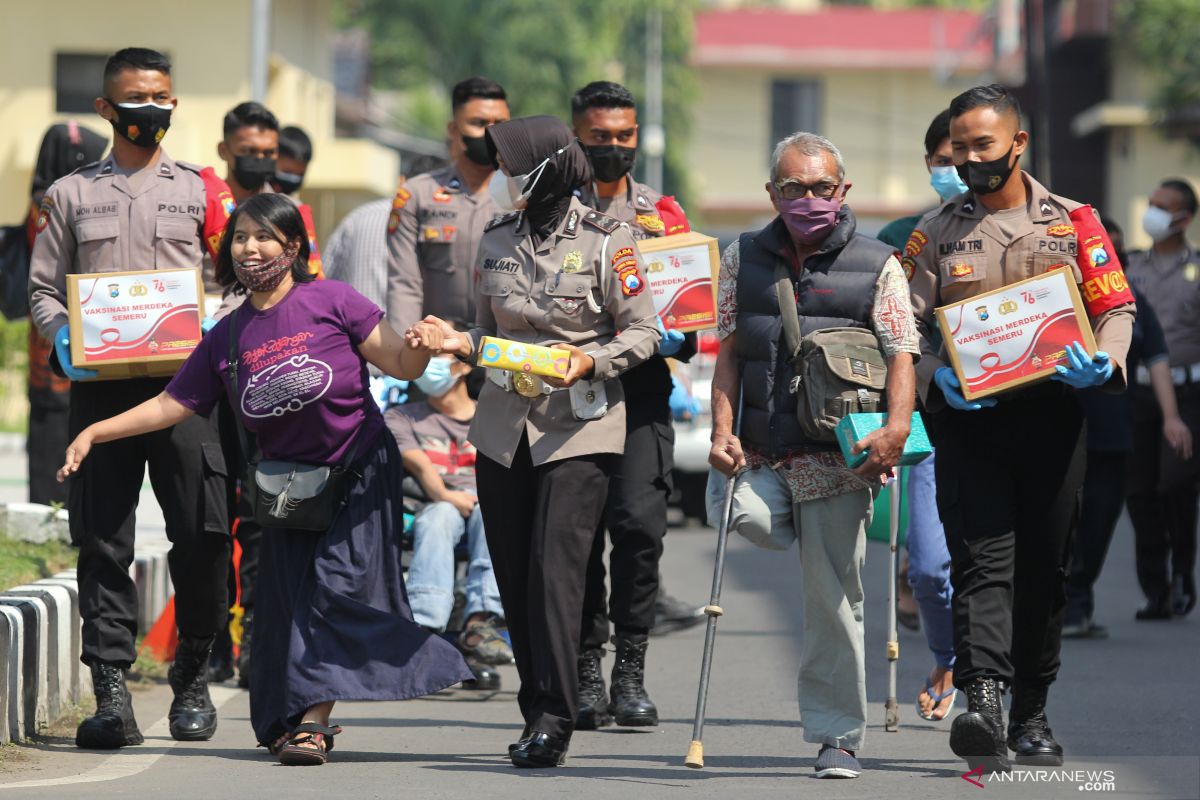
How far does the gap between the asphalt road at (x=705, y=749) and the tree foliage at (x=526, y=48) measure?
3701 cm

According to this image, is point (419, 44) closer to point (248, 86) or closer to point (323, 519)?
point (248, 86)

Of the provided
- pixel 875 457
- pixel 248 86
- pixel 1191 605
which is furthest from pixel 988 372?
pixel 248 86

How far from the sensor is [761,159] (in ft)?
199

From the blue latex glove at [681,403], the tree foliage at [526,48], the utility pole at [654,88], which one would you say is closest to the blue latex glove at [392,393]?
the blue latex glove at [681,403]

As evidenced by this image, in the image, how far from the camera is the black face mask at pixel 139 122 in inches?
298

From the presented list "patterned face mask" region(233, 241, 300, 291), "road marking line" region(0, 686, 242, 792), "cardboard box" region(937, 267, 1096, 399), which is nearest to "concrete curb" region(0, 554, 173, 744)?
"road marking line" region(0, 686, 242, 792)

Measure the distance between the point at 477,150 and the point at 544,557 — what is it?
8.64ft

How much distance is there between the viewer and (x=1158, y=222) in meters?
11.6

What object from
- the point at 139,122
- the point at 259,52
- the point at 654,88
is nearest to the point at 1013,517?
the point at 139,122

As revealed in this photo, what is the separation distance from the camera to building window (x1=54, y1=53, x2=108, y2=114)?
31.3 meters

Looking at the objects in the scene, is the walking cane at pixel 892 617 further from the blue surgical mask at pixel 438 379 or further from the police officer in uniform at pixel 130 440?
the police officer in uniform at pixel 130 440

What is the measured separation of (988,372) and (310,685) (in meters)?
2.38

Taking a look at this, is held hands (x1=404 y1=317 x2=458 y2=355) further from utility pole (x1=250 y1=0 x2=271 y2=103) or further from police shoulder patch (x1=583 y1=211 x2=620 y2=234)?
utility pole (x1=250 y1=0 x2=271 y2=103)

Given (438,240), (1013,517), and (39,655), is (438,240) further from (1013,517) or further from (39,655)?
(1013,517)
